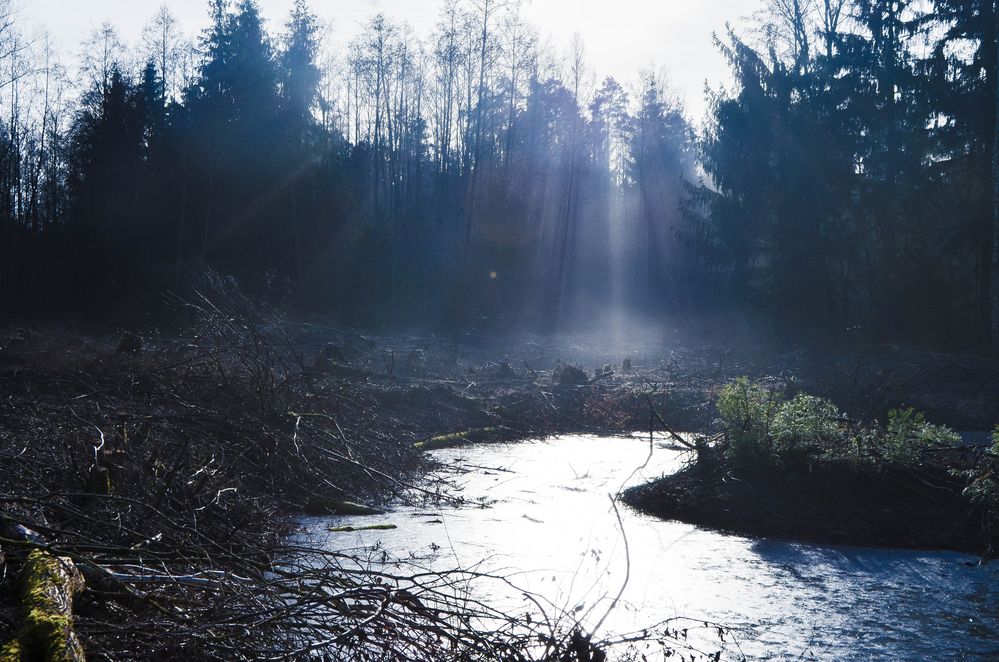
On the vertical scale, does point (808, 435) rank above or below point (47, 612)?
below

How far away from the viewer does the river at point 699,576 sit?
512cm

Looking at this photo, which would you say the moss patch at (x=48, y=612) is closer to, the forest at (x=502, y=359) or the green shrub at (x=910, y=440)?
the forest at (x=502, y=359)

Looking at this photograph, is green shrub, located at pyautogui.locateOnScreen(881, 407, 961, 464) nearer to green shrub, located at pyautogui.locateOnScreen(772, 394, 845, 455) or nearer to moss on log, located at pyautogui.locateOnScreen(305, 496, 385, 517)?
green shrub, located at pyautogui.locateOnScreen(772, 394, 845, 455)

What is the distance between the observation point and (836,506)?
8.15m

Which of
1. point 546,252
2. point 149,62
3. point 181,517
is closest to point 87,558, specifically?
point 181,517

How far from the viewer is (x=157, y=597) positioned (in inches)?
151

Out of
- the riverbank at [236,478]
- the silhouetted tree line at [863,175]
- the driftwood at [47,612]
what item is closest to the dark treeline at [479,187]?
the silhouetted tree line at [863,175]

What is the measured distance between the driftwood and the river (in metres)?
2.06

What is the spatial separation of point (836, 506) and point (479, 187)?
89.5 ft

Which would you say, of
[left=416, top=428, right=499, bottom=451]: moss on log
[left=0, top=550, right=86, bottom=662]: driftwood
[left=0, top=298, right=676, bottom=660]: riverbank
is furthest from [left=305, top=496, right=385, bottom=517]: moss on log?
[left=0, top=550, right=86, bottom=662]: driftwood

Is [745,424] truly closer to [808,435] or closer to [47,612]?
[808,435]

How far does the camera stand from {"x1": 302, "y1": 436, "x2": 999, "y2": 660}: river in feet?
16.8

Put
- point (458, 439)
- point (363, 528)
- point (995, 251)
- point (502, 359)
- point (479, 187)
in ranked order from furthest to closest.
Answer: point (479, 187) < point (502, 359) < point (995, 251) < point (458, 439) < point (363, 528)

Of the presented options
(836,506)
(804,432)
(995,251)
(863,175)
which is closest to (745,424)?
(804,432)
